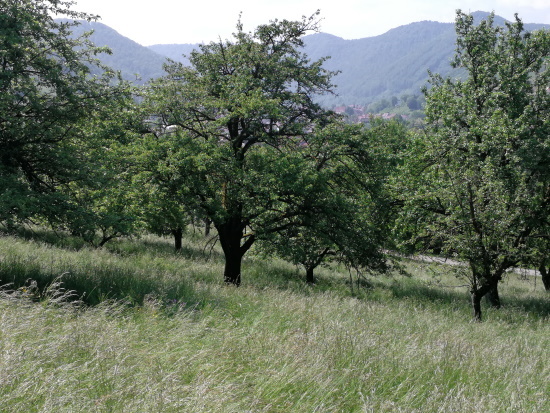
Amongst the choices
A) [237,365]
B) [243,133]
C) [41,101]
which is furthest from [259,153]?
[237,365]

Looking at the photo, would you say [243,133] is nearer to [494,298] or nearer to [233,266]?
[233,266]

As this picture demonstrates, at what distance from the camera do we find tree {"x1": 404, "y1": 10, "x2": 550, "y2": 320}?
37.9 ft

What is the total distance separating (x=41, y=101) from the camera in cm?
860

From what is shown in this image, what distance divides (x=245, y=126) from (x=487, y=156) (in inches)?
345

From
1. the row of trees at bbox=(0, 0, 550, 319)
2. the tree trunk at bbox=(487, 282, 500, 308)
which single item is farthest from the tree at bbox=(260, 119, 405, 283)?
the tree trunk at bbox=(487, 282, 500, 308)

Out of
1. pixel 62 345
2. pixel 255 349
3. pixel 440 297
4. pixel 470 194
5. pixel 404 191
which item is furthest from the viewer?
pixel 440 297

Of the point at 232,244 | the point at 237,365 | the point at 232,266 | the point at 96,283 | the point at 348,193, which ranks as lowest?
the point at 232,266

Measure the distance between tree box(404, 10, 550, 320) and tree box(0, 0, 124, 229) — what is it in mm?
9931

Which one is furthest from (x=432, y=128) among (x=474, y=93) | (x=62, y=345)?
(x=62, y=345)

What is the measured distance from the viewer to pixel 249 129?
12.7 meters

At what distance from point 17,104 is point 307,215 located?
7.84 meters

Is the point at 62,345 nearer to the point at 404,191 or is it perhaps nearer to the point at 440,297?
the point at 404,191

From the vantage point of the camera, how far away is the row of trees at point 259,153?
870 cm

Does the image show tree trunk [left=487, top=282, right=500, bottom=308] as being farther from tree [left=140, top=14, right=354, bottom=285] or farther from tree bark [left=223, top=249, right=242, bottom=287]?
tree bark [left=223, top=249, right=242, bottom=287]
